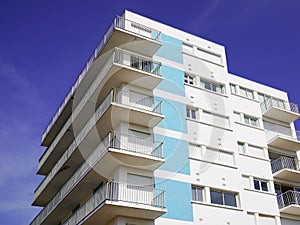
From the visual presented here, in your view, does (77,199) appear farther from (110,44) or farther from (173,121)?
(110,44)

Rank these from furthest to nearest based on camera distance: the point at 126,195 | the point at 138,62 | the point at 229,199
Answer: the point at 138,62
the point at 229,199
the point at 126,195

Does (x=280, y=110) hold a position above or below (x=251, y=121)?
above

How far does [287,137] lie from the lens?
3322cm

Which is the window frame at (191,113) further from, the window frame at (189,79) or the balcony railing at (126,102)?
the balcony railing at (126,102)

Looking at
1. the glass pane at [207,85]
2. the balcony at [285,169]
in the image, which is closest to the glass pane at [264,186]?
the balcony at [285,169]

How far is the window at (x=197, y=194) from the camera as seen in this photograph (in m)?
24.8

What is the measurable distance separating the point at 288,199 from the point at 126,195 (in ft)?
48.8

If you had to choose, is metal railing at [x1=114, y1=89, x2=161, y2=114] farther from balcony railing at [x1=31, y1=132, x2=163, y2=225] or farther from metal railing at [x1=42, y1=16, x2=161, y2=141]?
metal railing at [x1=42, y1=16, x2=161, y2=141]

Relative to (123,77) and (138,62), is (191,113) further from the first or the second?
(123,77)

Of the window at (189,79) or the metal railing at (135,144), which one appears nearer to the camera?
the metal railing at (135,144)

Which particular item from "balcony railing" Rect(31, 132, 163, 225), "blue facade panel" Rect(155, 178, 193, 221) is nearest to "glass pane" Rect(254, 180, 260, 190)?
"blue facade panel" Rect(155, 178, 193, 221)

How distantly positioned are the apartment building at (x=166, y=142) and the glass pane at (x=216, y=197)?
0.08 metres

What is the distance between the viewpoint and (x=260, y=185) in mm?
29047

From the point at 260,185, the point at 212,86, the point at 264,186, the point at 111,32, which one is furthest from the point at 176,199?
the point at 111,32
